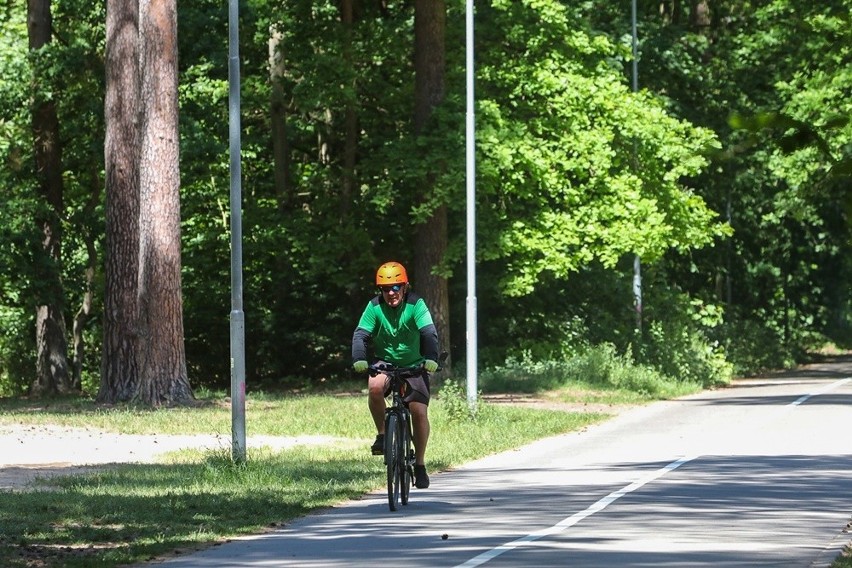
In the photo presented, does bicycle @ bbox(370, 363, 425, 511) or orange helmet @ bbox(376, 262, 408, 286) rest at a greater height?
orange helmet @ bbox(376, 262, 408, 286)

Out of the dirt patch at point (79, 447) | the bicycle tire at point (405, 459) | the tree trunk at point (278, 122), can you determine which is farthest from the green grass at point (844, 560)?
the tree trunk at point (278, 122)

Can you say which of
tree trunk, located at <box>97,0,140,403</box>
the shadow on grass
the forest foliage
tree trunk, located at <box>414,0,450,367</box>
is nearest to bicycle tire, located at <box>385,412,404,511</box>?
the shadow on grass

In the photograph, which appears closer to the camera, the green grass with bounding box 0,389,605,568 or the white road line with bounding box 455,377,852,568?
the white road line with bounding box 455,377,852,568

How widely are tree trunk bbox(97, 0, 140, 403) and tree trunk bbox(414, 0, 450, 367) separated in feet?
24.1

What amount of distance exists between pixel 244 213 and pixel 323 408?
14.4m

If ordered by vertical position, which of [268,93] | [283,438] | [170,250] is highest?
[268,93]

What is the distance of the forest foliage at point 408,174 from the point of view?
39.4 m

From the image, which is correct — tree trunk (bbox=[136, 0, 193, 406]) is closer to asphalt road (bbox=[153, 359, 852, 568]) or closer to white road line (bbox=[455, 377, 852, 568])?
asphalt road (bbox=[153, 359, 852, 568])

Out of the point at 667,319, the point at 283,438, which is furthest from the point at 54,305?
the point at 283,438

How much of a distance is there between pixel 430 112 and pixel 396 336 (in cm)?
2520

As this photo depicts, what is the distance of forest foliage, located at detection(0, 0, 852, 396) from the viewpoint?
3944 cm

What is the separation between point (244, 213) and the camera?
44469mm

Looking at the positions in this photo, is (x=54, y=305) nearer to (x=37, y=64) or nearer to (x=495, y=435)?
(x=37, y=64)

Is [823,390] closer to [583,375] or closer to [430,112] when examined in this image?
[583,375]
